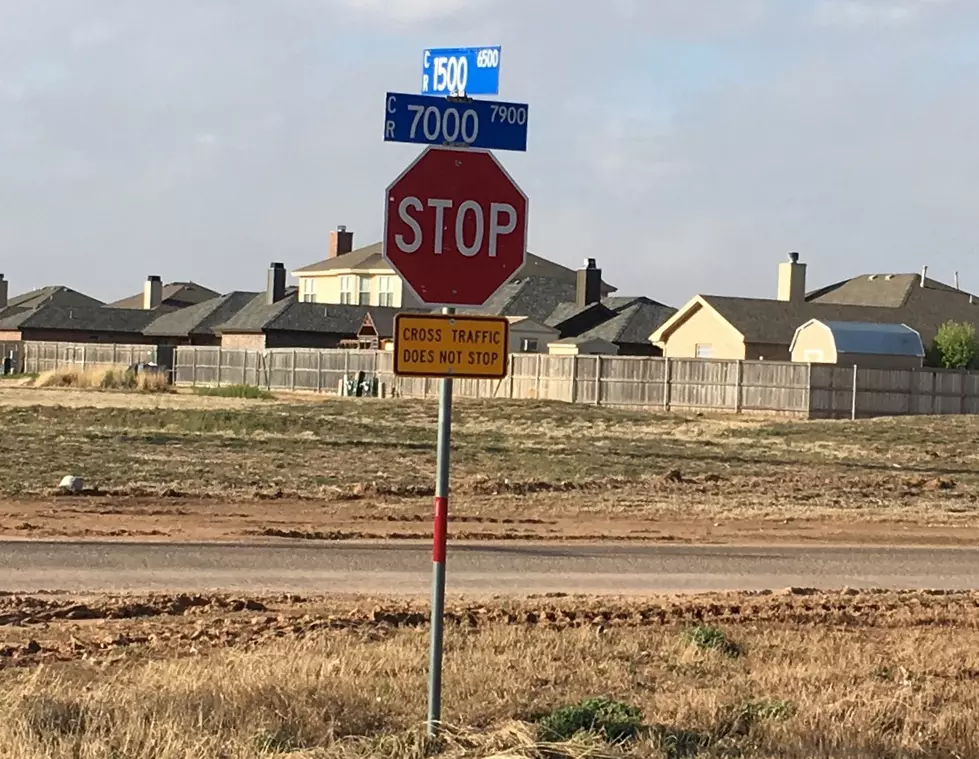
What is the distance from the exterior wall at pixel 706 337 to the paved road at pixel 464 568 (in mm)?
45734

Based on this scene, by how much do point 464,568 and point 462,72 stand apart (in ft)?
28.9

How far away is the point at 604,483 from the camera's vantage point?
26844 millimetres

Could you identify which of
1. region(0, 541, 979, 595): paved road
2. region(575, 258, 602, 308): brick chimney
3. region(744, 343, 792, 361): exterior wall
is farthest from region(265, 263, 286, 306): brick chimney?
region(0, 541, 979, 595): paved road

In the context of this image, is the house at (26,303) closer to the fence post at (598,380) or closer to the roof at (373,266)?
the roof at (373,266)

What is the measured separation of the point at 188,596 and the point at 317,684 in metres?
4.54

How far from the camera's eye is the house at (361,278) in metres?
91.1

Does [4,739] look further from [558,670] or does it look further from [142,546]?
[142,546]

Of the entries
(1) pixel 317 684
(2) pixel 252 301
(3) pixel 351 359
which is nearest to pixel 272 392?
(3) pixel 351 359

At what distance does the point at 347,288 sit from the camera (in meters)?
94.1

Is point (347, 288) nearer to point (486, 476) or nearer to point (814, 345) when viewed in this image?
point (814, 345)

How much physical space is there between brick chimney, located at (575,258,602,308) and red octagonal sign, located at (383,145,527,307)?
74.4 meters

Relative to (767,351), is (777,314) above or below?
above

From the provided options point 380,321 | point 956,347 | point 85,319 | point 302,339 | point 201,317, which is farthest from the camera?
point 85,319

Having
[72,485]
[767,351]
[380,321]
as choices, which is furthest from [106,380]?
[72,485]
